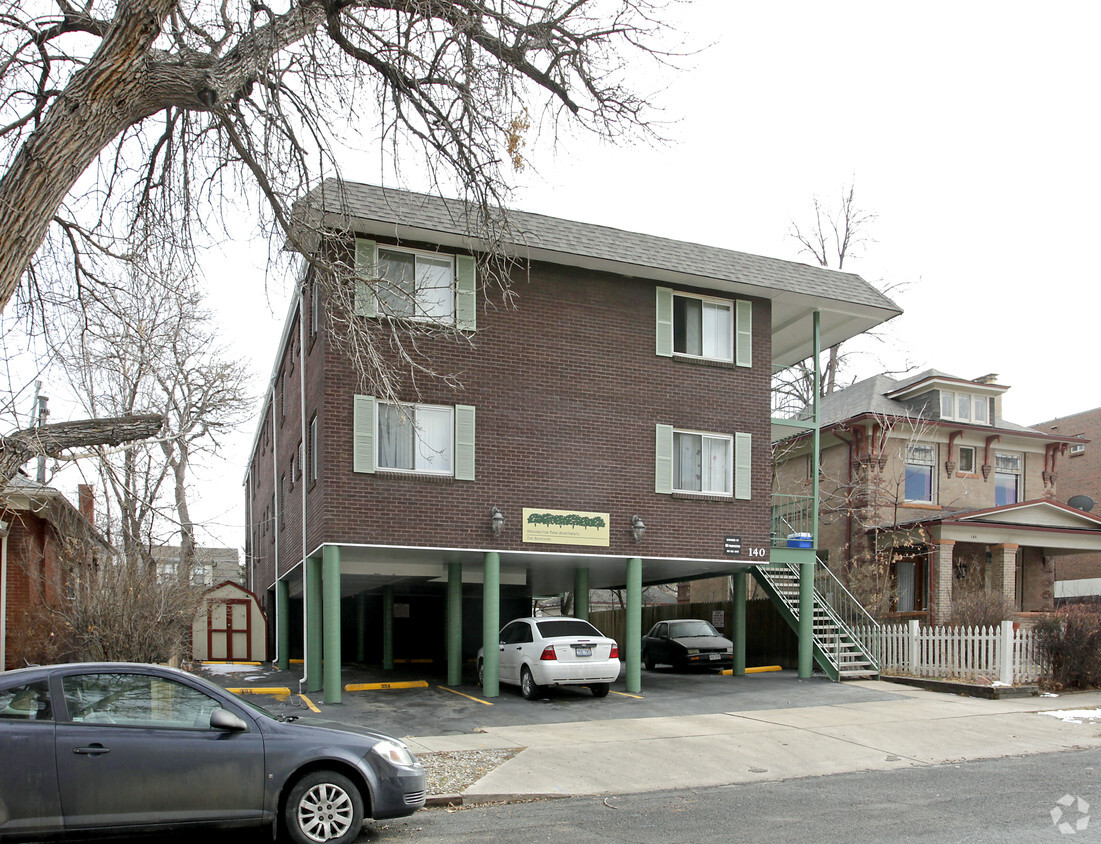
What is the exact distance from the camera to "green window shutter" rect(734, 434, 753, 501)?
20.2m

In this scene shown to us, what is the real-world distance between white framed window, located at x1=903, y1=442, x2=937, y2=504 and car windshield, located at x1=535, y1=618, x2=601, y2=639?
1439 cm

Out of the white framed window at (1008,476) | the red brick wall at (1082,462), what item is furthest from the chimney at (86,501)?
the red brick wall at (1082,462)

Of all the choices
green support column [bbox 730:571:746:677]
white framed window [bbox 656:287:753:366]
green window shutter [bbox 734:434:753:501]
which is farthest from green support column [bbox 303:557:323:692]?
green support column [bbox 730:571:746:677]

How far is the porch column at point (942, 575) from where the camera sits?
81.3ft

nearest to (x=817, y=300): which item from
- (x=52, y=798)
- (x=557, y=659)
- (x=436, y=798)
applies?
(x=557, y=659)

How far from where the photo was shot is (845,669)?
66.2 ft

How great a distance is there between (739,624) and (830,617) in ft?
7.15

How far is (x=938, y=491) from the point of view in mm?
29266

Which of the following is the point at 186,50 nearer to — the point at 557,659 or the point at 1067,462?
the point at 557,659

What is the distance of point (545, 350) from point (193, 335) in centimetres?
1824

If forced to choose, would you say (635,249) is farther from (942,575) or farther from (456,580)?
(942,575)

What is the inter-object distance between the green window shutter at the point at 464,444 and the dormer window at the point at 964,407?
1769 cm

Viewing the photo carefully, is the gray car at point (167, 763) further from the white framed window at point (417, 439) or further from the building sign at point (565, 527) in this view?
the building sign at point (565, 527)

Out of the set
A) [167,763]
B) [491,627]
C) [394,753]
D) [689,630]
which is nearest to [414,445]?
[491,627]
